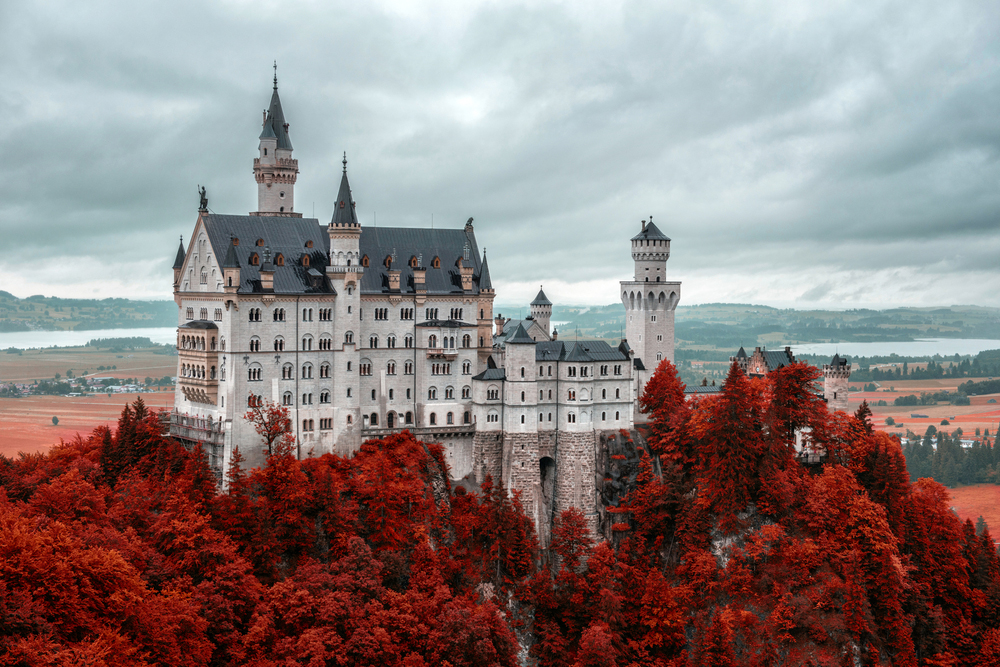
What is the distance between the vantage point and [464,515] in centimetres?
8706

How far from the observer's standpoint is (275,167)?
314 ft

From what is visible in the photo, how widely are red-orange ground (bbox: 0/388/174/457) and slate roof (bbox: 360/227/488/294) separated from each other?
48.5 meters

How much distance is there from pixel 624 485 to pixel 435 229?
106ft

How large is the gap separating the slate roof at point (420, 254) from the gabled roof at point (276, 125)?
1237 cm

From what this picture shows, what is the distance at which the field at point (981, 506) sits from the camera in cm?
17900

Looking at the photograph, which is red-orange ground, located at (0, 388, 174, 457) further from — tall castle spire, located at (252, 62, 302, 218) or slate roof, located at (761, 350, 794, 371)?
slate roof, located at (761, 350, 794, 371)

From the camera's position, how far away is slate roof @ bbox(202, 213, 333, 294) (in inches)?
3322

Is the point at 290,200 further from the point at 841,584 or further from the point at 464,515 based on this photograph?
the point at 841,584

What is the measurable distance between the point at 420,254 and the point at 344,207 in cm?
1004

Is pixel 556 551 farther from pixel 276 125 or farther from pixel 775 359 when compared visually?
pixel 276 125

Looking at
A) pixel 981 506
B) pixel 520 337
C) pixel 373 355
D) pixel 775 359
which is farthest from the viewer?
pixel 981 506

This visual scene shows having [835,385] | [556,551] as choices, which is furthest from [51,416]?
[835,385]

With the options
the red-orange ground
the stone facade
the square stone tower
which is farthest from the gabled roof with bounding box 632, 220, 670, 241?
the red-orange ground

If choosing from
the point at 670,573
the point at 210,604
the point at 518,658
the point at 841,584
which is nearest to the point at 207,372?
the point at 210,604
